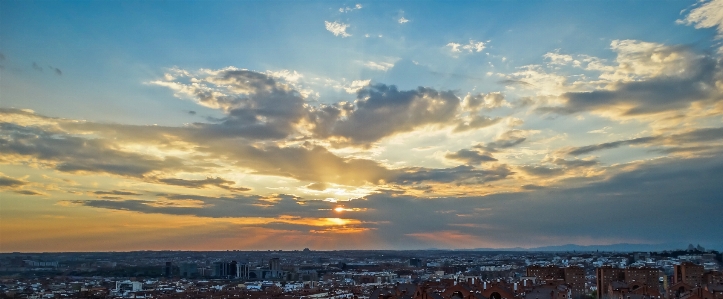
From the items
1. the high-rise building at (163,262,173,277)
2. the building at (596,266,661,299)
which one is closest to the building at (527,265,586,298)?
the building at (596,266,661,299)

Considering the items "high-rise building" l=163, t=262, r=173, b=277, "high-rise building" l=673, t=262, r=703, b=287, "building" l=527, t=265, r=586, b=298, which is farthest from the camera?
"high-rise building" l=163, t=262, r=173, b=277

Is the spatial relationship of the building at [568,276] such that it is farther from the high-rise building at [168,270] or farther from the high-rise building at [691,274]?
the high-rise building at [168,270]

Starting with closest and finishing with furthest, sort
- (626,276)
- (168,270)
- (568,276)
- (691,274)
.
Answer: (691,274) → (626,276) → (568,276) → (168,270)

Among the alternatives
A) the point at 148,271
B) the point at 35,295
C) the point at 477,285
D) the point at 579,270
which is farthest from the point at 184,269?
the point at 477,285

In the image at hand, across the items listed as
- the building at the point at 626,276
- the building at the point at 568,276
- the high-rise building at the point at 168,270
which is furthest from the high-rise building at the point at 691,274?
the high-rise building at the point at 168,270

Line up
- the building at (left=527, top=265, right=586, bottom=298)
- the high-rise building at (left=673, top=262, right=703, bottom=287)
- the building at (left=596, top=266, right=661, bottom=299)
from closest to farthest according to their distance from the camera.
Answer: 1. the high-rise building at (left=673, top=262, right=703, bottom=287)
2. the building at (left=596, top=266, right=661, bottom=299)
3. the building at (left=527, top=265, right=586, bottom=298)

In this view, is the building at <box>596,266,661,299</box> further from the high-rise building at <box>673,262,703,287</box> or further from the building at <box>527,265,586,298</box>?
the high-rise building at <box>673,262,703,287</box>

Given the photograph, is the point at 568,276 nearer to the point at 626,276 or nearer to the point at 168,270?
the point at 626,276

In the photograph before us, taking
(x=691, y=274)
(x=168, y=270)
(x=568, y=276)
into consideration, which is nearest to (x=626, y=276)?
(x=568, y=276)

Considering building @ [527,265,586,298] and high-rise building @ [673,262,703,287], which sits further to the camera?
building @ [527,265,586,298]

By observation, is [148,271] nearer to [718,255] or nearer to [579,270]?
[579,270]

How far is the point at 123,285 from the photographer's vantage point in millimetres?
127875

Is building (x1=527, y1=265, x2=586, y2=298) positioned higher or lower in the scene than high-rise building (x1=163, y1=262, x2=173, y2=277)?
higher

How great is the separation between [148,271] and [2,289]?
362ft
